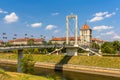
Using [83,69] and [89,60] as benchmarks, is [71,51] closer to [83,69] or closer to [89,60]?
[89,60]

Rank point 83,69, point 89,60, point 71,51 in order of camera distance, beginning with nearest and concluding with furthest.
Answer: point 83,69 → point 89,60 → point 71,51

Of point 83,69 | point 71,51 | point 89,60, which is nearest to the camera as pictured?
point 83,69

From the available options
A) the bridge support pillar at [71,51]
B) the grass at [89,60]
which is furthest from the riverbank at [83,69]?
the bridge support pillar at [71,51]

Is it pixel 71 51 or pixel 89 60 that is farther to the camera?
pixel 71 51

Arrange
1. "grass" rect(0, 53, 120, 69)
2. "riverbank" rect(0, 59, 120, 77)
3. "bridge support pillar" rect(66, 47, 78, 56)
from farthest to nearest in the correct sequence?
"bridge support pillar" rect(66, 47, 78, 56) < "grass" rect(0, 53, 120, 69) < "riverbank" rect(0, 59, 120, 77)

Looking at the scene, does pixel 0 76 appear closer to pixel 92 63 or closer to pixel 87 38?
pixel 92 63

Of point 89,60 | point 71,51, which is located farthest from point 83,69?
point 71,51

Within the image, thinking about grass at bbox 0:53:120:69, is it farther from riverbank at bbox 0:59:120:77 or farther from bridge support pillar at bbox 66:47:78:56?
bridge support pillar at bbox 66:47:78:56

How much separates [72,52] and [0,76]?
2547 inches

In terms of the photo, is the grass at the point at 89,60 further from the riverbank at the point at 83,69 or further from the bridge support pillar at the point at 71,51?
the bridge support pillar at the point at 71,51

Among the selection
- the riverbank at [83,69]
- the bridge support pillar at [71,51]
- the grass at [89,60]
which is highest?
the bridge support pillar at [71,51]

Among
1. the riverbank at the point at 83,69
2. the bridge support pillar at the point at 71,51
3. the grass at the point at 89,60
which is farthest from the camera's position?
the bridge support pillar at the point at 71,51

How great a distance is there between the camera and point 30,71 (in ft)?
182

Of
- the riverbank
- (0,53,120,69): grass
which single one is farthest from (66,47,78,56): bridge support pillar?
the riverbank
